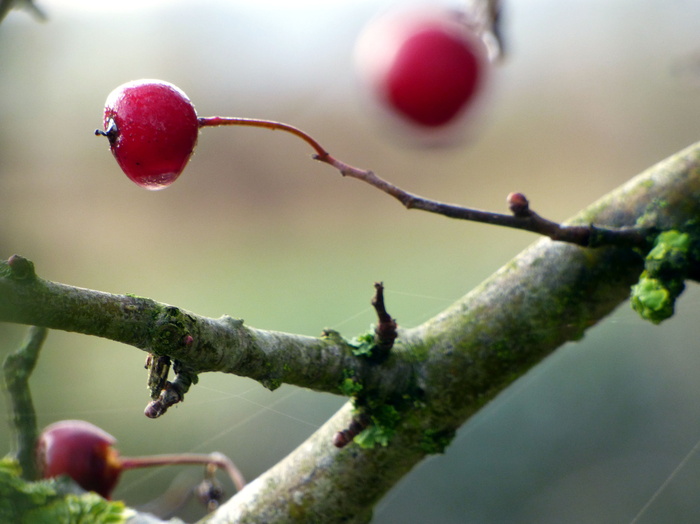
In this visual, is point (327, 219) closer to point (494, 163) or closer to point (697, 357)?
point (494, 163)

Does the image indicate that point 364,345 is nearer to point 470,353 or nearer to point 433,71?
point 470,353

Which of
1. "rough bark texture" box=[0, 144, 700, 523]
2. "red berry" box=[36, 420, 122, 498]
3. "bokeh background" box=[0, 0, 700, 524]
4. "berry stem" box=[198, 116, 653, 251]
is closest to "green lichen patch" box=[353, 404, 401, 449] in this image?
"rough bark texture" box=[0, 144, 700, 523]

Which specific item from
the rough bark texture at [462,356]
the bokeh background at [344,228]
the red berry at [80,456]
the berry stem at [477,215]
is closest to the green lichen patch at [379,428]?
the rough bark texture at [462,356]

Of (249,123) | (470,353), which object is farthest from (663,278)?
(249,123)

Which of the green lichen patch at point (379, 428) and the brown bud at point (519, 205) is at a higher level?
the brown bud at point (519, 205)

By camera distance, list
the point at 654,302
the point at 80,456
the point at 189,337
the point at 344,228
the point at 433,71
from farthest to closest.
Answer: the point at 344,228 < the point at 433,71 < the point at 80,456 < the point at 654,302 < the point at 189,337

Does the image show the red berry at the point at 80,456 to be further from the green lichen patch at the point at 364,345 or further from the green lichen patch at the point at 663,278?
the green lichen patch at the point at 663,278

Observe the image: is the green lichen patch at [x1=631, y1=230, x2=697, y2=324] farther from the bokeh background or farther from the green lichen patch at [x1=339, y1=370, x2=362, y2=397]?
the bokeh background
